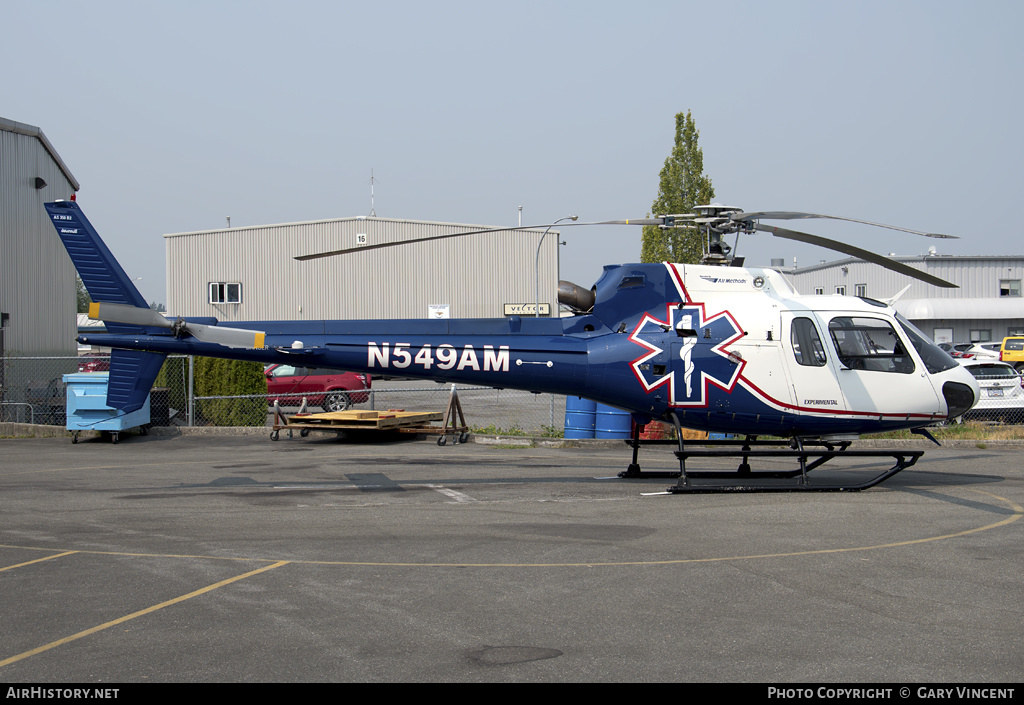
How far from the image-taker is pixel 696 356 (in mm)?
11828

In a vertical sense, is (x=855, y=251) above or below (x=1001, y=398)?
above

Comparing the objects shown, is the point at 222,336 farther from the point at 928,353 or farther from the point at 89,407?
the point at 928,353

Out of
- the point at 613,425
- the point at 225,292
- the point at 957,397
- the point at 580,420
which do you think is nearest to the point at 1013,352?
the point at 613,425

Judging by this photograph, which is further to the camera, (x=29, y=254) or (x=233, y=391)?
(x=29, y=254)

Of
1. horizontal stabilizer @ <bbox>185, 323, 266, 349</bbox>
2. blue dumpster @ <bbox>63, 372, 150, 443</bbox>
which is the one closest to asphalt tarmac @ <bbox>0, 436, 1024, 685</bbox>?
horizontal stabilizer @ <bbox>185, 323, 266, 349</bbox>

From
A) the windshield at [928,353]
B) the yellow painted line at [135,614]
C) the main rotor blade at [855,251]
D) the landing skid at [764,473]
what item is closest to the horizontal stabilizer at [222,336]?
the yellow painted line at [135,614]

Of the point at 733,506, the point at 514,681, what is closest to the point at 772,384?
the point at 733,506

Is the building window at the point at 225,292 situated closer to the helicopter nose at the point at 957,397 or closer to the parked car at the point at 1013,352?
the parked car at the point at 1013,352

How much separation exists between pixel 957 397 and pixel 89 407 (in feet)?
55.6

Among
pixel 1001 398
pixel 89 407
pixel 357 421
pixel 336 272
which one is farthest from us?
pixel 336 272

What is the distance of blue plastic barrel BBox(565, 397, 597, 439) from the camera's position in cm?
1764

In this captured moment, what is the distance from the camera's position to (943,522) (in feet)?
31.0

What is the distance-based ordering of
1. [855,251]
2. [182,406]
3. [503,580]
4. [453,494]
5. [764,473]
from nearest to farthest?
[503,580], [855,251], [453,494], [764,473], [182,406]

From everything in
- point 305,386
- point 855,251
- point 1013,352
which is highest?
point 855,251
